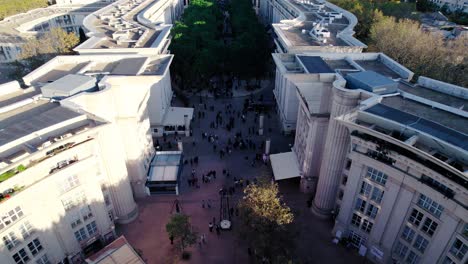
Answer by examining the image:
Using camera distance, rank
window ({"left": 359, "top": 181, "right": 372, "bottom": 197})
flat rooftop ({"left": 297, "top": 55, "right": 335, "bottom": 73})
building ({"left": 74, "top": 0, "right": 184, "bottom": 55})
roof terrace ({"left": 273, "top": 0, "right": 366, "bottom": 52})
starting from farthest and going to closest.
→ roof terrace ({"left": 273, "top": 0, "right": 366, "bottom": 52}) < building ({"left": 74, "top": 0, "right": 184, "bottom": 55}) < flat rooftop ({"left": 297, "top": 55, "right": 335, "bottom": 73}) < window ({"left": 359, "top": 181, "right": 372, "bottom": 197})

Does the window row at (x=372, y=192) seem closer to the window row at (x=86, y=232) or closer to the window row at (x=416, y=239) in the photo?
the window row at (x=416, y=239)

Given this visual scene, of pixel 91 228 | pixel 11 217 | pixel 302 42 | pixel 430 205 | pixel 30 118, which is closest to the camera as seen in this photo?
pixel 11 217

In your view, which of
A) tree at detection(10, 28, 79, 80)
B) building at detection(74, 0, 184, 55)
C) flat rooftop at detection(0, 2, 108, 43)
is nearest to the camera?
building at detection(74, 0, 184, 55)

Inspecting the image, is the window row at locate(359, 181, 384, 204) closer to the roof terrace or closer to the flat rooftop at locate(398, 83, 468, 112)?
the flat rooftop at locate(398, 83, 468, 112)

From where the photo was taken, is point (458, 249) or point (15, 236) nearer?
point (458, 249)

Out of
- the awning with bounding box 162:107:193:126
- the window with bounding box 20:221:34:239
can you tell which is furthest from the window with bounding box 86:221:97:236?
the awning with bounding box 162:107:193:126

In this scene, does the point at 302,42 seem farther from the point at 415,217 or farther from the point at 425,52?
the point at 415,217

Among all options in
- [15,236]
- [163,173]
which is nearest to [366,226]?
[163,173]
